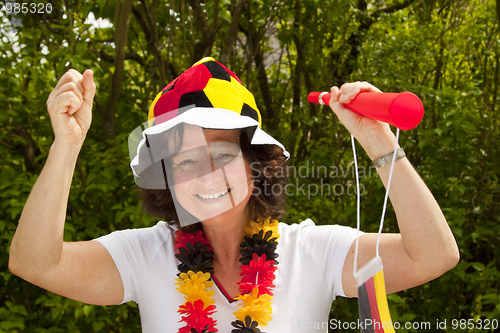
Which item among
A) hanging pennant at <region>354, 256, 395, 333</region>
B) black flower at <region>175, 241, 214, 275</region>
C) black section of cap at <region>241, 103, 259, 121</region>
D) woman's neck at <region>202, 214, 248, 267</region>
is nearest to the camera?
hanging pennant at <region>354, 256, 395, 333</region>

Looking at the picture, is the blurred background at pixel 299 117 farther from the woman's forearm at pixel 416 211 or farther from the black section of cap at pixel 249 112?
the woman's forearm at pixel 416 211

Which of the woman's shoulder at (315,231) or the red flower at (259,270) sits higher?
the woman's shoulder at (315,231)

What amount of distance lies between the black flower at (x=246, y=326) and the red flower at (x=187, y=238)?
30cm

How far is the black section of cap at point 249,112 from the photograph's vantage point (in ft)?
4.57

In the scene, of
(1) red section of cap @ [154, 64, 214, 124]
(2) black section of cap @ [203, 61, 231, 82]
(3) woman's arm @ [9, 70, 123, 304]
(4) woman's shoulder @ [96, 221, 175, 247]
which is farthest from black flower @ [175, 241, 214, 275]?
(2) black section of cap @ [203, 61, 231, 82]

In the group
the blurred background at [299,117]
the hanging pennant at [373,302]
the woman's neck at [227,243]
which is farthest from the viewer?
the blurred background at [299,117]

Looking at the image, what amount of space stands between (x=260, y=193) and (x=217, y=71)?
0.49 m

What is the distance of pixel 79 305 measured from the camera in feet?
7.89

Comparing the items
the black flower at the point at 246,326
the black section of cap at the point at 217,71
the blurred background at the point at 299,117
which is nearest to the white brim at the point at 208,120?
the black section of cap at the point at 217,71

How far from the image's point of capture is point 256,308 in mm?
1389

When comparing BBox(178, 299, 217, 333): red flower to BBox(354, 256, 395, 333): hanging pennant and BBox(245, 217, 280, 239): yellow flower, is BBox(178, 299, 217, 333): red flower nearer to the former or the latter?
BBox(245, 217, 280, 239): yellow flower

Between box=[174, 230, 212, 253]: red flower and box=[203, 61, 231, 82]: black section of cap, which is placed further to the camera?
box=[174, 230, 212, 253]: red flower

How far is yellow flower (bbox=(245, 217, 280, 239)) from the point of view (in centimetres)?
159

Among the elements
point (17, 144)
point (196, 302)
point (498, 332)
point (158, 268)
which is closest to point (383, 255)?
point (196, 302)
